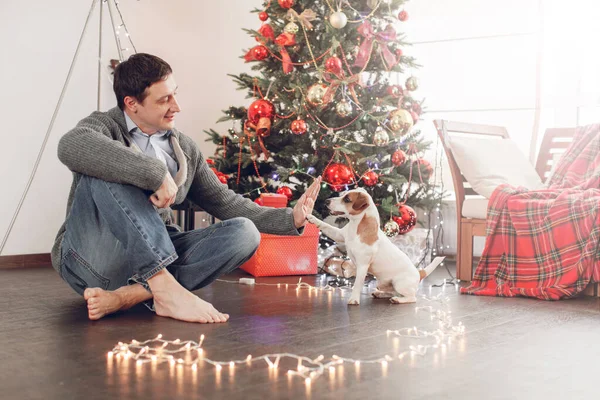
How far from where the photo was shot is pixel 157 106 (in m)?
2.02

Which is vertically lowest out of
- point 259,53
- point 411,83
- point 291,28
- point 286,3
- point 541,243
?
point 541,243

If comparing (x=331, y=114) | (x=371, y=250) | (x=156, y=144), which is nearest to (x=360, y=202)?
(x=371, y=250)

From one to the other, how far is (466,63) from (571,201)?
1.93 metres

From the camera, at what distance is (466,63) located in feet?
14.7

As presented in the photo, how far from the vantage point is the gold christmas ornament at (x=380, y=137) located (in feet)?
11.3

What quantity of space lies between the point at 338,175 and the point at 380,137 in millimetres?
308

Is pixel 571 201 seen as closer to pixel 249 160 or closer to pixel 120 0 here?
pixel 249 160

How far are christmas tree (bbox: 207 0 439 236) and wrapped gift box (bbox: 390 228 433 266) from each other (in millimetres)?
146

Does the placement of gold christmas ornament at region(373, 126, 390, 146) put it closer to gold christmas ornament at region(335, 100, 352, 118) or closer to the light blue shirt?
gold christmas ornament at region(335, 100, 352, 118)

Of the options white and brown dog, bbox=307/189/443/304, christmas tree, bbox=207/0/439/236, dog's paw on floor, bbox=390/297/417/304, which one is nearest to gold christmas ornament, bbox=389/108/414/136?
christmas tree, bbox=207/0/439/236

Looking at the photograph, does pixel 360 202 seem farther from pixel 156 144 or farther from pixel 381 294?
pixel 156 144

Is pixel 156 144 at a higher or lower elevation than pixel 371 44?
lower

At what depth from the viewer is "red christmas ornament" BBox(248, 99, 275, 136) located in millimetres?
3547

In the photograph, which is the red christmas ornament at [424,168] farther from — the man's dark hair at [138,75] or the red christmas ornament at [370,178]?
the man's dark hair at [138,75]
